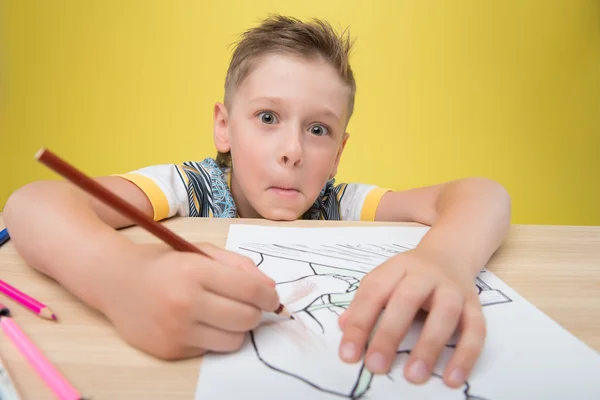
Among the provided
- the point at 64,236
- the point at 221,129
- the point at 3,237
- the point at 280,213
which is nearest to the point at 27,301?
the point at 64,236

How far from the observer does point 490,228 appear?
1.32ft

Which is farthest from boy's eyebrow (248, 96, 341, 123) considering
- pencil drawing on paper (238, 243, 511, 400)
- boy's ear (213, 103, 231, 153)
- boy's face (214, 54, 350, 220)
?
pencil drawing on paper (238, 243, 511, 400)

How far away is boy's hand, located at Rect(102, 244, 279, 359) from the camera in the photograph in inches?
8.6

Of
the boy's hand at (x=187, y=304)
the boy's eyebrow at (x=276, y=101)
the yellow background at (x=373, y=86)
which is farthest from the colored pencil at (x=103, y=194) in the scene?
the yellow background at (x=373, y=86)

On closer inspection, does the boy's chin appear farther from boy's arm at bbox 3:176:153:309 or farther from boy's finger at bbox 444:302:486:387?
boy's finger at bbox 444:302:486:387

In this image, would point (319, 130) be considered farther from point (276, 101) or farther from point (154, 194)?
point (154, 194)

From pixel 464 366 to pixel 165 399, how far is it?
151mm

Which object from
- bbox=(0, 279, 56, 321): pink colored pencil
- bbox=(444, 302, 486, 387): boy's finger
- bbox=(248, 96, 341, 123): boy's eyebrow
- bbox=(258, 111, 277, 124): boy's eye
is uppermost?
bbox=(248, 96, 341, 123): boy's eyebrow

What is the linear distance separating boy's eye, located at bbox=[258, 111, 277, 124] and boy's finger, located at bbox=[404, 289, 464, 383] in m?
0.40

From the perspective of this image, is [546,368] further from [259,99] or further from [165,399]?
[259,99]

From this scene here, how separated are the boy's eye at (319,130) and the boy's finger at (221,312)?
41 cm

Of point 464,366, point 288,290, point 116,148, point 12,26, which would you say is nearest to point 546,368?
point 464,366

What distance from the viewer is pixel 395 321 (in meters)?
0.23

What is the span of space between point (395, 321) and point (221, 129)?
21.0 inches
